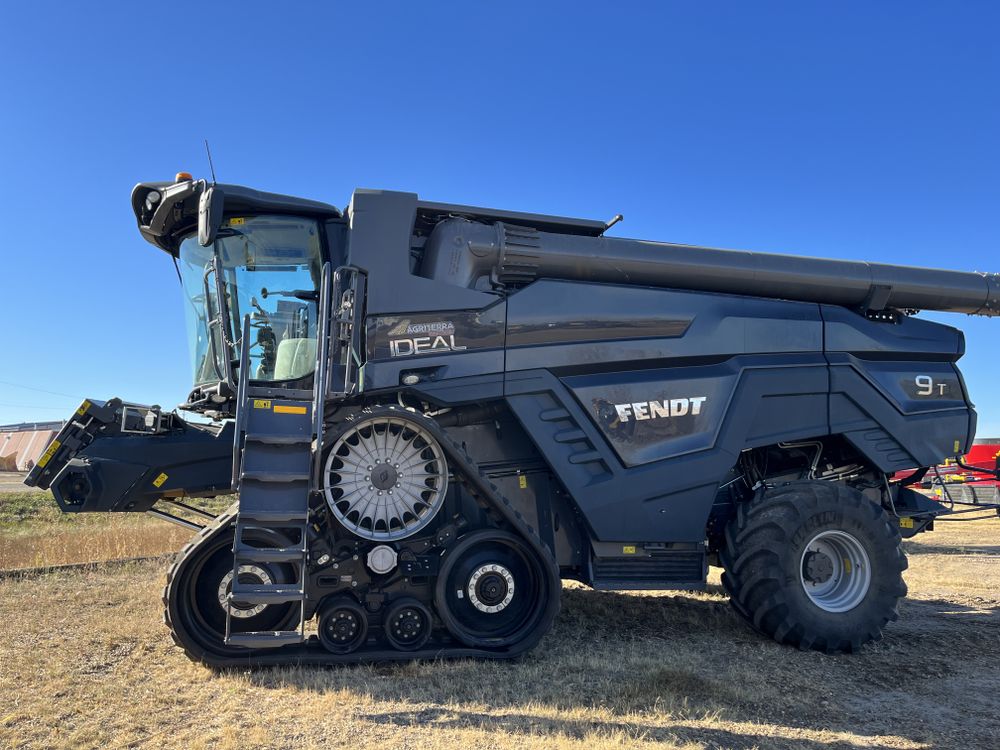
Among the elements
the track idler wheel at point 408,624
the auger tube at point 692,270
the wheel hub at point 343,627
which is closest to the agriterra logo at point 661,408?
the auger tube at point 692,270

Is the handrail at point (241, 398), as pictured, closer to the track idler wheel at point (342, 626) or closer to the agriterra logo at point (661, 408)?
the track idler wheel at point (342, 626)

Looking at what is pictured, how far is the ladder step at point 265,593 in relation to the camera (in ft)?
15.2

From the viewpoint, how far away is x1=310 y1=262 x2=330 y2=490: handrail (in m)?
5.15

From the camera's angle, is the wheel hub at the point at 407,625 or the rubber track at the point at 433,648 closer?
the rubber track at the point at 433,648

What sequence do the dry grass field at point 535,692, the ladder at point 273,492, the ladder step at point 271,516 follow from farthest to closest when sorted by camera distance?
the ladder step at point 271,516, the ladder at point 273,492, the dry grass field at point 535,692

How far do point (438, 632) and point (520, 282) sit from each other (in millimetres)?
2959

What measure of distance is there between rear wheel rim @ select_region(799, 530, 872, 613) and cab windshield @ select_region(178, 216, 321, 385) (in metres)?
4.68

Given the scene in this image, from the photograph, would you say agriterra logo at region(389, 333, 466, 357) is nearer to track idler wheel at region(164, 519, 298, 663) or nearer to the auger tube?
the auger tube

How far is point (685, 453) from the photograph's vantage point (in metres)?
6.21

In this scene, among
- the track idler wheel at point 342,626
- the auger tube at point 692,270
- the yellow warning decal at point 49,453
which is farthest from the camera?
the auger tube at point 692,270

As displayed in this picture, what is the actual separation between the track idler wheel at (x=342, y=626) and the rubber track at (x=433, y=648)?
0.07 meters

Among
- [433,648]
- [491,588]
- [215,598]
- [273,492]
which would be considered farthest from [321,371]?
[433,648]

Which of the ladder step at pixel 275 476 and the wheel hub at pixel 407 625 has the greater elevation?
the ladder step at pixel 275 476

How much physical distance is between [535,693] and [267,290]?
3.82 metres
